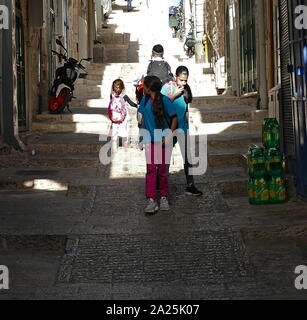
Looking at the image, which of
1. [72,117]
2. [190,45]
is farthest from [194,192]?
[190,45]

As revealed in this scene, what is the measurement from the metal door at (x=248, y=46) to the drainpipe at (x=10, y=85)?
4.69 metres

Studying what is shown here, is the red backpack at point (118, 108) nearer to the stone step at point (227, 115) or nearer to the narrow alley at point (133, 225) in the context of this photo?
the narrow alley at point (133, 225)

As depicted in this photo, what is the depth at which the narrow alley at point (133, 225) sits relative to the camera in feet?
17.6

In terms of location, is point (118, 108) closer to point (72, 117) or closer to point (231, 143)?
point (231, 143)

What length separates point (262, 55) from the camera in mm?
12094

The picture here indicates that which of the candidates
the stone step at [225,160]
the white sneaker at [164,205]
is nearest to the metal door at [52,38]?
the stone step at [225,160]

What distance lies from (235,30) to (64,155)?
6159mm

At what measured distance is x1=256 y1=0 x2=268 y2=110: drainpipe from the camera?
39.4ft

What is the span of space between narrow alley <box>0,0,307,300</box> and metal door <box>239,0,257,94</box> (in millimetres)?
992

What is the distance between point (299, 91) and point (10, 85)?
4851mm

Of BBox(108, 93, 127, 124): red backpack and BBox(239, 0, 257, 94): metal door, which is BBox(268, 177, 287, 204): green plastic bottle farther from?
BBox(239, 0, 257, 94): metal door
